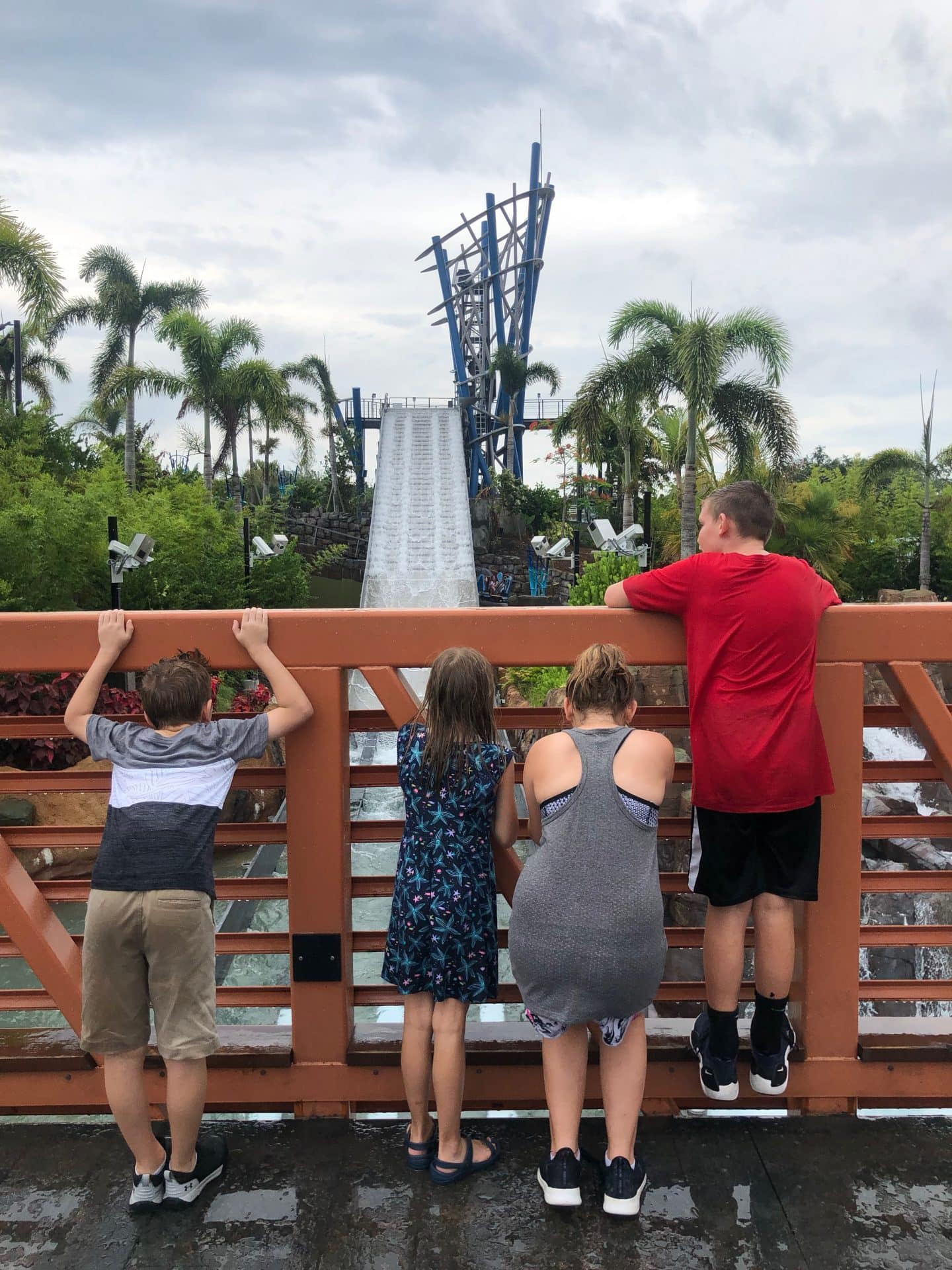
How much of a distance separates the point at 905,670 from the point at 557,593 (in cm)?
2684

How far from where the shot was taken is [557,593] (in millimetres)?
29078

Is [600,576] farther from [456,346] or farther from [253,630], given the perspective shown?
[456,346]

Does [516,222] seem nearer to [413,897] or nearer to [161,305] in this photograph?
[161,305]

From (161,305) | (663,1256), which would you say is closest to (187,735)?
(663,1256)

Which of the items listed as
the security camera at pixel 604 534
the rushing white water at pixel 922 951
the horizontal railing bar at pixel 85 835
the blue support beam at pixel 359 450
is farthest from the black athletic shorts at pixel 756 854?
the blue support beam at pixel 359 450

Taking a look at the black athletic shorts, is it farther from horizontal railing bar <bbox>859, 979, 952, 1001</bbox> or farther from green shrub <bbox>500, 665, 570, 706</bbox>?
green shrub <bbox>500, 665, 570, 706</bbox>

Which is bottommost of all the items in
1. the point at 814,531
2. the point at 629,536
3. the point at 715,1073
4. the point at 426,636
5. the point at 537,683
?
the point at 537,683

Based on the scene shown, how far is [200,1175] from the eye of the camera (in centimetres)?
209

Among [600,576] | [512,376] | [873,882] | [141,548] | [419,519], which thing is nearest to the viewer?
[873,882]

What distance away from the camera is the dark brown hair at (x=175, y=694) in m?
2.13

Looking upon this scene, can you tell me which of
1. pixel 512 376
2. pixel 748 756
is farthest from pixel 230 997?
pixel 512 376

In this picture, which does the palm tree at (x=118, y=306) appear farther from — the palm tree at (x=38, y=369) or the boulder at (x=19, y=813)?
the boulder at (x=19, y=813)

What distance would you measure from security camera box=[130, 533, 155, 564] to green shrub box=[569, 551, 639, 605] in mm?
6902

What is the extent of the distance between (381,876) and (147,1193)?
80 cm
